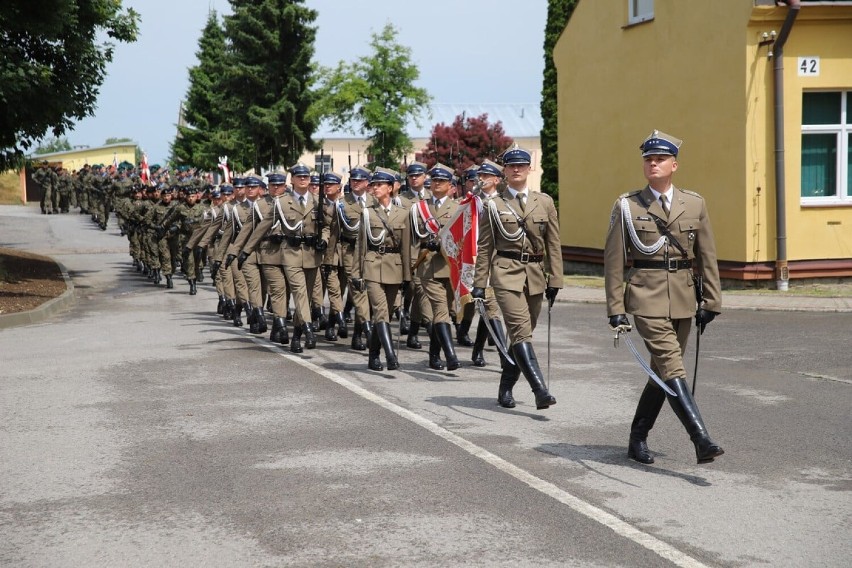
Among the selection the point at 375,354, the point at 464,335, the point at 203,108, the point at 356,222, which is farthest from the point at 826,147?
the point at 203,108

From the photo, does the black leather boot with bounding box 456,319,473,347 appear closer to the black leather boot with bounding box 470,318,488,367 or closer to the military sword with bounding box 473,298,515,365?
the black leather boot with bounding box 470,318,488,367

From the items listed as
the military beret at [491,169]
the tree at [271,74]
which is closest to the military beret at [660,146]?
the military beret at [491,169]

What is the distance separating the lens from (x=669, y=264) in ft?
22.8

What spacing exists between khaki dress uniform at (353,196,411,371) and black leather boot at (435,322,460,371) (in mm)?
537

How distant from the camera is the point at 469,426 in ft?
27.1

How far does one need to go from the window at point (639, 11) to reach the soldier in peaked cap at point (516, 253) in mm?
15130

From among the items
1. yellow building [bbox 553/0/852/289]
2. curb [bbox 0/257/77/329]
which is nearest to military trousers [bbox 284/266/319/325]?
curb [bbox 0/257/77/329]

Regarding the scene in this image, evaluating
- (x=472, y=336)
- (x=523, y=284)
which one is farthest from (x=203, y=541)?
(x=472, y=336)

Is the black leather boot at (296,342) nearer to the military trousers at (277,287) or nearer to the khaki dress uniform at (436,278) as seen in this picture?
the military trousers at (277,287)

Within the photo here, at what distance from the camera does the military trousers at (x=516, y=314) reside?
8734mm

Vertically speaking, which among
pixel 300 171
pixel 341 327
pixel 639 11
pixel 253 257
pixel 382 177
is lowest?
pixel 341 327

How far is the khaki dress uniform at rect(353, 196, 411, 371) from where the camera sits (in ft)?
37.4

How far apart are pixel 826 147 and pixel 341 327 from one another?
10837mm

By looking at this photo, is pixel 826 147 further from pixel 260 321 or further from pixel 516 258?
pixel 516 258
